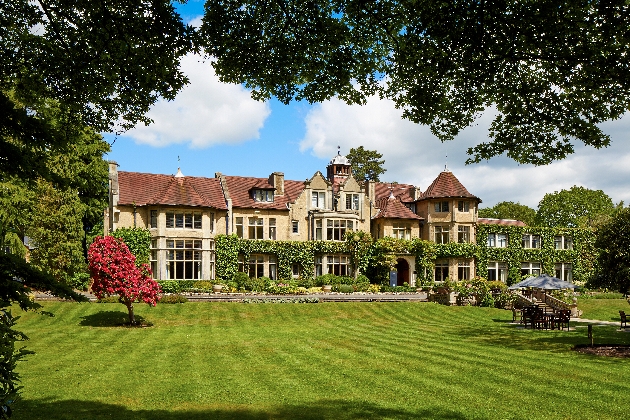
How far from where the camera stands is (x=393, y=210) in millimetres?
53844

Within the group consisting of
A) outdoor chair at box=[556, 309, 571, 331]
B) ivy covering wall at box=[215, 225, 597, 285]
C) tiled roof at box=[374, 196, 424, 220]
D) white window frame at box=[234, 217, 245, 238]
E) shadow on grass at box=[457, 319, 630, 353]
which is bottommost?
shadow on grass at box=[457, 319, 630, 353]

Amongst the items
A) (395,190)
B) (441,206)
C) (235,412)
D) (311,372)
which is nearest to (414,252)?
(441,206)

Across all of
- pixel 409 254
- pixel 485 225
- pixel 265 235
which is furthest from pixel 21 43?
pixel 485 225

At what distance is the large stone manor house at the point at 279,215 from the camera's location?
44312 millimetres

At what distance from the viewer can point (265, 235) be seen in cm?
5016

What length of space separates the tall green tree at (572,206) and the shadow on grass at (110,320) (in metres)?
75.2

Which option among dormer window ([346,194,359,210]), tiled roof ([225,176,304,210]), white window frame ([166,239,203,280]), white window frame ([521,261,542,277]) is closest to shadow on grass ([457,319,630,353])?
white window frame ([166,239,203,280])

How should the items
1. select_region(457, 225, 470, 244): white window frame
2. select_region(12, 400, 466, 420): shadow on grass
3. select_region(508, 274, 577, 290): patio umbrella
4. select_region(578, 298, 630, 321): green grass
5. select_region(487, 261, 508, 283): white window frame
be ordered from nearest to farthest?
1. select_region(12, 400, 466, 420): shadow on grass
2. select_region(508, 274, 577, 290): patio umbrella
3. select_region(578, 298, 630, 321): green grass
4. select_region(457, 225, 470, 244): white window frame
5. select_region(487, 261, 508, 283): white window frame

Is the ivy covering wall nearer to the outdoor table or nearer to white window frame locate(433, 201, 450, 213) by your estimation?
white window frame locate(433, 201, 450, 213)

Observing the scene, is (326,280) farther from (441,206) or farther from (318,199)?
(441,206)

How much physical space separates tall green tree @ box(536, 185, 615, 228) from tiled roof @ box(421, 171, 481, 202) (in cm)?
3938

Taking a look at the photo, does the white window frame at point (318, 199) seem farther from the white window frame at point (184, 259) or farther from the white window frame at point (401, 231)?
the white window frame at point (184, 259)

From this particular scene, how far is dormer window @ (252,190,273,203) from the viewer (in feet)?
166

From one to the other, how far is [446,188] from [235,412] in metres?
45.7
